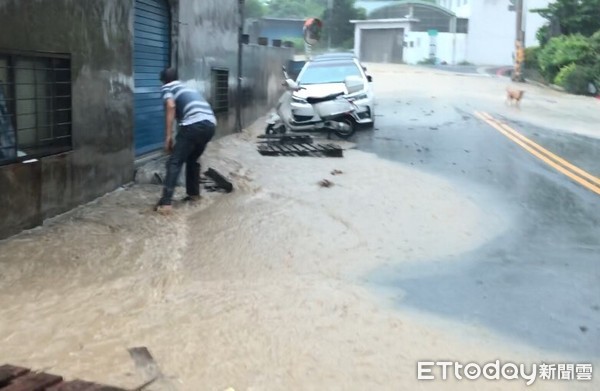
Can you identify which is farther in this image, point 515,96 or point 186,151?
point 515,96

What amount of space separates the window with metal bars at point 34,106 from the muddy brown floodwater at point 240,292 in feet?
2.54

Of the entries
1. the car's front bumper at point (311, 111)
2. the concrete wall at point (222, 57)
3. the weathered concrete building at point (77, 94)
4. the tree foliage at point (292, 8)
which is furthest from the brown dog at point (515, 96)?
the tree foliage at point (292, 8)

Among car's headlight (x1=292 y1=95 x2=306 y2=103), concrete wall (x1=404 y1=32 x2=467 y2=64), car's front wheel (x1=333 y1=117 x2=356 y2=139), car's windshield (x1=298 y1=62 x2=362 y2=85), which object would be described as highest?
concrete wall (x1=404 y1=32 x2=467 y2=64)

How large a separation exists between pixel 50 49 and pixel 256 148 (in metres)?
6.46

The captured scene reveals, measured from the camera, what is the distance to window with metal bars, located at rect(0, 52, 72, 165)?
Answer: 5.91m

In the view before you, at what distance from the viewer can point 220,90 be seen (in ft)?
44.4

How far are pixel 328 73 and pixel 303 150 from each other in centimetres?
389

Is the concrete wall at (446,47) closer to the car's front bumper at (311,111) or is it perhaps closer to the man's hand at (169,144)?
A: the car's front bumper at (311,111)

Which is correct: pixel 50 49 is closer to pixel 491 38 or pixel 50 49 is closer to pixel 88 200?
pixel 88 200

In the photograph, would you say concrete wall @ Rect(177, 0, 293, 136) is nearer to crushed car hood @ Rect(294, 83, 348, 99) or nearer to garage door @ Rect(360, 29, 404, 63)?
crushed car hood @ Rect(294, 83, 348, 99)

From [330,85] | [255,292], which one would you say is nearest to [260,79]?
[330,85]

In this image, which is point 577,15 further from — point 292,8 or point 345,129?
point 292,8

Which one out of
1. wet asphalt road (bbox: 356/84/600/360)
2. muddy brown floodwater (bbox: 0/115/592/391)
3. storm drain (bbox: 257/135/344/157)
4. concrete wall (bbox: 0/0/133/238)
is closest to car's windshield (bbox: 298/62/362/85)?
storm drain (bbox: 257/135/344/157)

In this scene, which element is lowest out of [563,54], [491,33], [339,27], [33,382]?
[33,382]
